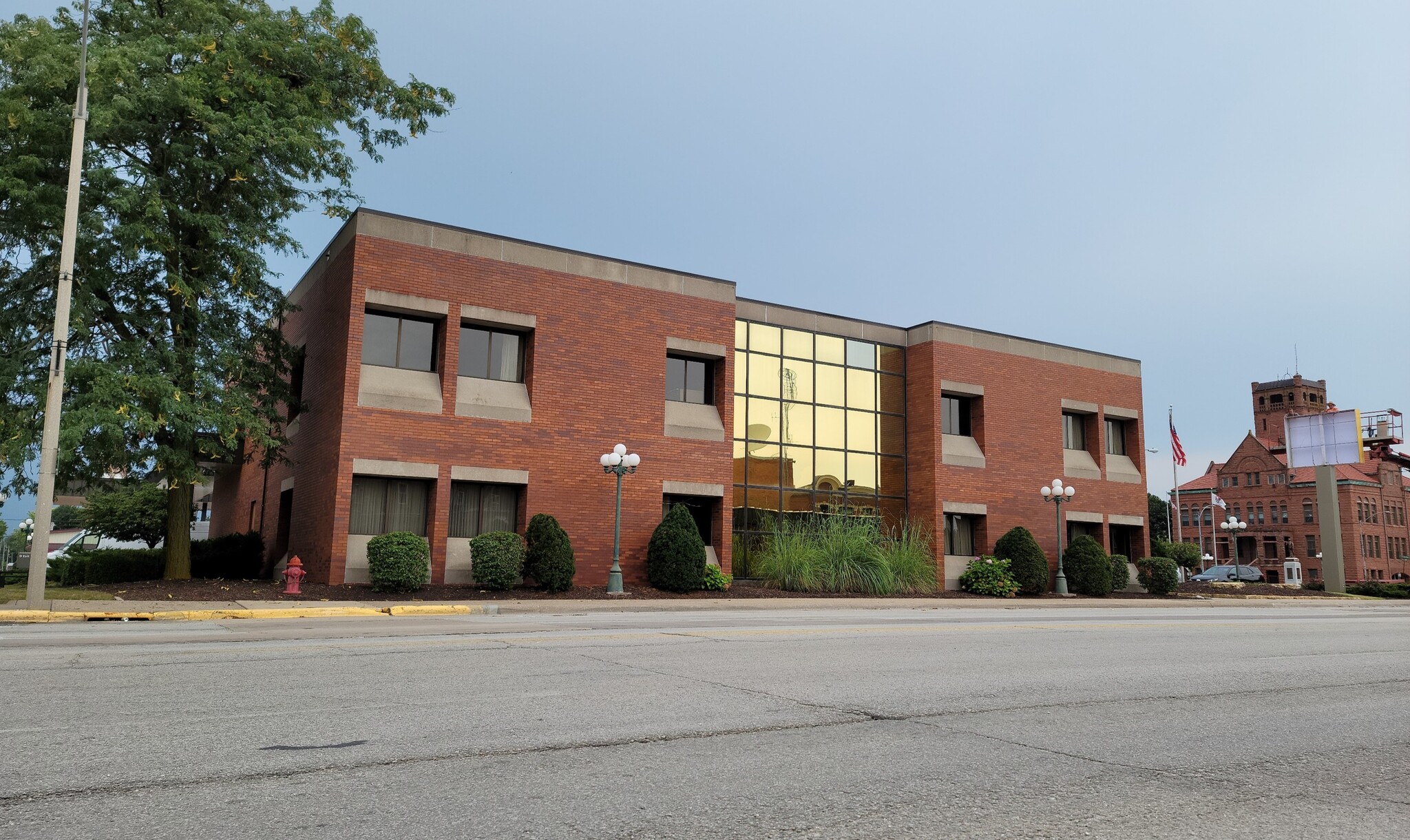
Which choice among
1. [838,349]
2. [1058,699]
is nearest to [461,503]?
[838,349]

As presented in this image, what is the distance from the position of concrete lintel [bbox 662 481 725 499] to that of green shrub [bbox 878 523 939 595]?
16.6 feet

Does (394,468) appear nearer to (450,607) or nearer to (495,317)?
(495,317)

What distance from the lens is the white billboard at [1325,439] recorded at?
4612 centimetres

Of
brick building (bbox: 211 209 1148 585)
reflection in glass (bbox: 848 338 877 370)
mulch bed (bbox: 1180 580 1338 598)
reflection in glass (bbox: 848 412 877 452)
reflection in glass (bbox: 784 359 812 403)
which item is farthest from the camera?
mulch bed (bbox: 1180 580 1338 598)

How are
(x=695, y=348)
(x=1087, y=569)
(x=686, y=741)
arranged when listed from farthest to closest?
(x=1087, y=569), (x=695, y=348), (x=686, y=741)

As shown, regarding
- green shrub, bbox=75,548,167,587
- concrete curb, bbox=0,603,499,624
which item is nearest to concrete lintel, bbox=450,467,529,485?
concrete curb, bbox=0,603,499,624

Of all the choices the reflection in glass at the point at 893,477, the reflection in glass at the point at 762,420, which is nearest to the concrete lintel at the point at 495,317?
the reflection in glass at the point at 762,420

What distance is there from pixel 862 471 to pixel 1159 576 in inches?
458

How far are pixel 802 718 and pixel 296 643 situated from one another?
6.95m

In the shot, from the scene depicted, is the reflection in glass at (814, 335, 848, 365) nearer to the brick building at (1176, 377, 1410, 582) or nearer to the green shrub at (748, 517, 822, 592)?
the green shrub at (748, 517, 822, 592)

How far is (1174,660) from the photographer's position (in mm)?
10828

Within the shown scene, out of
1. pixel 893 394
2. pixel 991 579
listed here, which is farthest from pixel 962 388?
pixel 991 579

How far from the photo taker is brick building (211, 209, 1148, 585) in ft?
75.5

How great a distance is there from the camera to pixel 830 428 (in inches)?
1233
